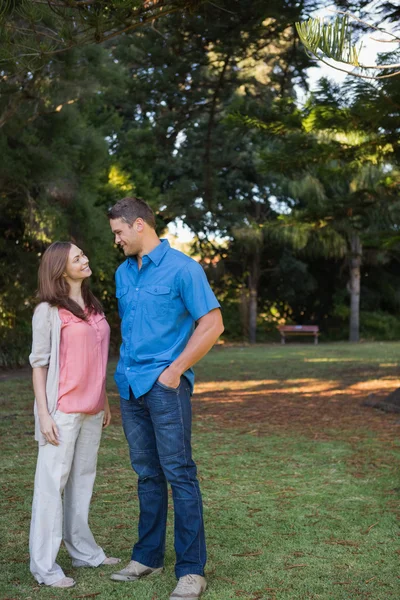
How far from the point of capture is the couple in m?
3.48

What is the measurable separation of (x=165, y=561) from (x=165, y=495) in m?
0.47

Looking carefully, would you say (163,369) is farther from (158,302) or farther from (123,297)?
(123,297)

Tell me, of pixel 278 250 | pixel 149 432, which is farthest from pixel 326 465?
pixel 278 250

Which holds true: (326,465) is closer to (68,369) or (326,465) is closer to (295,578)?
(295,578)

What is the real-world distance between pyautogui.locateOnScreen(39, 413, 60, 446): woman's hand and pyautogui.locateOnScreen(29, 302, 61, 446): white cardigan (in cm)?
5

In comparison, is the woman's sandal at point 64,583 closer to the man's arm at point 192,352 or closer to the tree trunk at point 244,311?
the man's arm at point 192,352

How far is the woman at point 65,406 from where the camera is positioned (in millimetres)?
3617

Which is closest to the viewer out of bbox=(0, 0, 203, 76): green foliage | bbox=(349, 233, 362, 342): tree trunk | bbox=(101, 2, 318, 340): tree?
bbox=(0, 0, 203, 76): green foliage

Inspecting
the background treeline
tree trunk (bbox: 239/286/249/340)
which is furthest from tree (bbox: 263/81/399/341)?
tree trunk (bbox: 239/286/249/340)

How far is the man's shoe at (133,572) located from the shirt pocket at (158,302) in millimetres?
1231

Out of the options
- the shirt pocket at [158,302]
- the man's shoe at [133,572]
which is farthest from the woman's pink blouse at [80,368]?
the man's shoe at [133,572]

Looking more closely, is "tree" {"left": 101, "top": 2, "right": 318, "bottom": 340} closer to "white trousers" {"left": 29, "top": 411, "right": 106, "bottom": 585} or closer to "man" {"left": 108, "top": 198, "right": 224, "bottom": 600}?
"man" {"left": 108, "top": 198, "right": 224, "bottom": 600}

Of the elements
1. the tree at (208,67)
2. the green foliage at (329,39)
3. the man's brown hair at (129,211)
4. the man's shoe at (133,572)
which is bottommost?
the man's shoe at (133,572)

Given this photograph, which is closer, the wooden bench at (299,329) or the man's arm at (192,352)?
the man's arm at (192,352)
